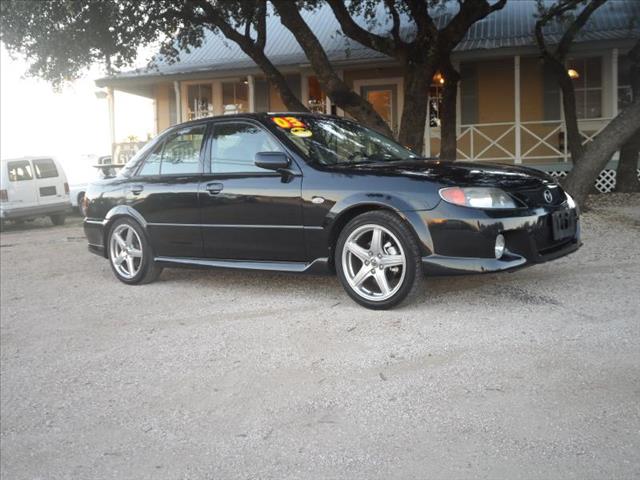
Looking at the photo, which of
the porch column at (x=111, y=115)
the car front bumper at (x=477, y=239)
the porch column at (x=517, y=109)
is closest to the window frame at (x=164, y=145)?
the car front bumper at (x=477, y=239)

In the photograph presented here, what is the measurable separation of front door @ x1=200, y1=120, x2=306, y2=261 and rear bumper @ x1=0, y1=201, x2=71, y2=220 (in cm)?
1115

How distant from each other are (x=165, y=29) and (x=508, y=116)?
936 cm

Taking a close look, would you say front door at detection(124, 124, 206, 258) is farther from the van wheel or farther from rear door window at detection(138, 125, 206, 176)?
the van wheel

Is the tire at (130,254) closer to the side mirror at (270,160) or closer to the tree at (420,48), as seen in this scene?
the side mirror at (270,160)

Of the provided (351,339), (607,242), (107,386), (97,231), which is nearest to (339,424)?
(351,339)

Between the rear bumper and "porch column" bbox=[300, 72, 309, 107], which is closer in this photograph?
the rear bumper

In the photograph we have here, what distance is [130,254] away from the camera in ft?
23.3

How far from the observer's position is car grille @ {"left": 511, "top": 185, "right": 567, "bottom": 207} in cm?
514

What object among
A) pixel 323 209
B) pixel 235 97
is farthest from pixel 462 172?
pixel 235 97

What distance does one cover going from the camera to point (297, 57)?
60.7 feet

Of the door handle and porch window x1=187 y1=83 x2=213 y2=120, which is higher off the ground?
porch window x1=187 y1=83 x2=213 y2=120

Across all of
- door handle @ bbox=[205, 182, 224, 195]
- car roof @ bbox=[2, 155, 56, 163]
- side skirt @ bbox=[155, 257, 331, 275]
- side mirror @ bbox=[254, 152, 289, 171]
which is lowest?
side skirt @ bbox=[155, 257, 331, 275]

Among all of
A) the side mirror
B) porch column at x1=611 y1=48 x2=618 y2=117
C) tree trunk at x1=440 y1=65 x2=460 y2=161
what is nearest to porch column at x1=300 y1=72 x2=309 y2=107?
tree trunk at x1=440 y1=65 x2=460 y2=161

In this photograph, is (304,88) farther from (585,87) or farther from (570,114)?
(570,114)
